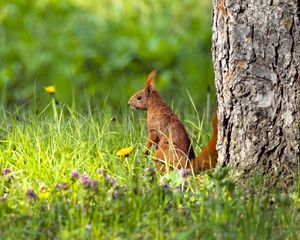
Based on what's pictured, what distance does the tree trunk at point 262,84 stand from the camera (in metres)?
4.44

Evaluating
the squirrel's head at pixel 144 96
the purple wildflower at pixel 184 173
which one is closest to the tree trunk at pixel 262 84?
the purple wildflower at pixel 184 173

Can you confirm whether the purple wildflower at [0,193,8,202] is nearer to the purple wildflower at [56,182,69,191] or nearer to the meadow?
the meadow

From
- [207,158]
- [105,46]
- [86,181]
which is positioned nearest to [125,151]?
[207,158]

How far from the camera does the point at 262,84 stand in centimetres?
448

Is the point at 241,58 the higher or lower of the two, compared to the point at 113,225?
higher

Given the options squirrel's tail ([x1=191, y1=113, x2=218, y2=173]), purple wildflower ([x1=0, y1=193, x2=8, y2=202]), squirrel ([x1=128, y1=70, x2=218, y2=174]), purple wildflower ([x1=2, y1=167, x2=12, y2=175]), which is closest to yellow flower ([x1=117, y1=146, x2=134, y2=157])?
squirrel ([x1=128, y1=70, x2=218, y2=174])

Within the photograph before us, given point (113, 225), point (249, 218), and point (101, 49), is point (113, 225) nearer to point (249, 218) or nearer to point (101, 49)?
point (249, 218)

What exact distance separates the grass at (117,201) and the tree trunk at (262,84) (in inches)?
6.3

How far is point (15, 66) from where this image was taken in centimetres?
828

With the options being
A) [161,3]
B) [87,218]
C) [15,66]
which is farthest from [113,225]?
[161,3]

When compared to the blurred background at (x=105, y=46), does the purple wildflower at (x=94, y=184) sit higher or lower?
higher

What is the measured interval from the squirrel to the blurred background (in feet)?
7.89

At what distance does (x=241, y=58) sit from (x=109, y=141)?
991mm

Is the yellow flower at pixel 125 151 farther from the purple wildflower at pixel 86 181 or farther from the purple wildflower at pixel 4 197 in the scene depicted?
the purple wildflower at pixel 4 197
